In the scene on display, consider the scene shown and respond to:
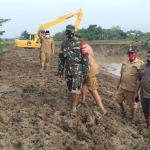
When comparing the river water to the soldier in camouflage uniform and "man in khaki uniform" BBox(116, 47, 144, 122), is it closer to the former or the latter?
"man in khaki uniform" BBox(116, 47, 144, 122)

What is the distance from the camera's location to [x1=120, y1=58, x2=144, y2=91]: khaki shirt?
5574 mm

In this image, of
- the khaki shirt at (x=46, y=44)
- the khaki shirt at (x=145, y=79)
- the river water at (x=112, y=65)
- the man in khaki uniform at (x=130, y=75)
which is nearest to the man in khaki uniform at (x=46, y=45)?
the khaki shirt at (x=46, y=44)

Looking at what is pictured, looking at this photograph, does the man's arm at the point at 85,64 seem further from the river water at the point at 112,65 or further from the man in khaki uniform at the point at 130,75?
the river water at the point at 112,65

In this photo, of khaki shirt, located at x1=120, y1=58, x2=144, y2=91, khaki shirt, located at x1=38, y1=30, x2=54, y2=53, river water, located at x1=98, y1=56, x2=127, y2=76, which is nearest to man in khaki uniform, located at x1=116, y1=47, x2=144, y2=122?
khaki shirt, located at x1=120, y1=58, x2=144, y2=91

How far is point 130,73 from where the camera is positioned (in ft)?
18.4

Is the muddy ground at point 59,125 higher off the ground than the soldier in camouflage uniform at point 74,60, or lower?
lower

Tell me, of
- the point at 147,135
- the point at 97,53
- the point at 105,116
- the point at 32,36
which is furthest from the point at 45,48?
the point at 97,53

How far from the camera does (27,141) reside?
4.18m

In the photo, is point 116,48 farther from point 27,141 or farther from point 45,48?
point 27,141

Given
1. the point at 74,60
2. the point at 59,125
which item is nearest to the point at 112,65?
the point at 74,60

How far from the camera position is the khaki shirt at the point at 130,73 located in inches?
219

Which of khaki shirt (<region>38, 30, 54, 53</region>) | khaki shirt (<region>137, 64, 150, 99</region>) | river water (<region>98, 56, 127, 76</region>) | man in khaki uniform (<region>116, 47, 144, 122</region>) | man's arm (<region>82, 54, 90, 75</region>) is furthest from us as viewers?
river water (<region>98, 56, 127, 76</region>)

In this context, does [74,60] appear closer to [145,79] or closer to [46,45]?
[145,79]

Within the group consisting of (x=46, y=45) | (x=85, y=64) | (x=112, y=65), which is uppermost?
(x=46, y=45)
